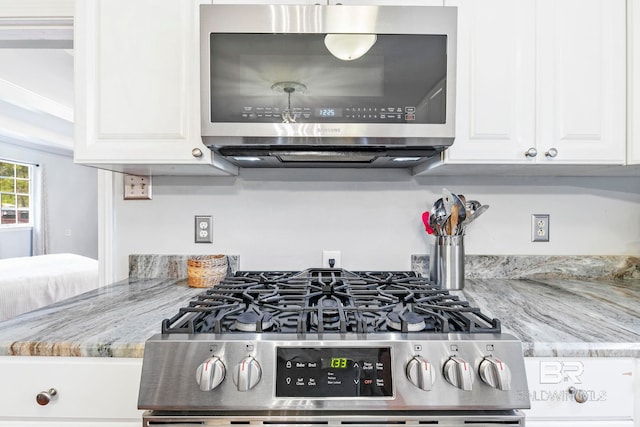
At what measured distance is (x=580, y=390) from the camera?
776 mm

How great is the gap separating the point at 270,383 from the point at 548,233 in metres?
1.30

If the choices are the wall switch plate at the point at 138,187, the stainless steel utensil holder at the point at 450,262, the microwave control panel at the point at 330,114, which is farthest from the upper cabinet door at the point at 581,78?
the wall switch plate at the point at 138,187

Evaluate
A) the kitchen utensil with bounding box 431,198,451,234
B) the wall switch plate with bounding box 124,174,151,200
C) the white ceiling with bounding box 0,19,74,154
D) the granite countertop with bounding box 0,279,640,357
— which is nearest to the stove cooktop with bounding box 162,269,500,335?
the granite countertop with bounding box 0,279,640,357

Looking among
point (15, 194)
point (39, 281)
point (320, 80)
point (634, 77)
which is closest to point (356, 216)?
point (320, 80)

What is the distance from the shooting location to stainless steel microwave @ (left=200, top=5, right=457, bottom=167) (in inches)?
39.4

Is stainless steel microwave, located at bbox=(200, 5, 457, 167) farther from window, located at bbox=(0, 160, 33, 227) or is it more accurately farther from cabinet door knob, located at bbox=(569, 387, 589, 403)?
window, located at bbox=(0, 160, 33, 227)

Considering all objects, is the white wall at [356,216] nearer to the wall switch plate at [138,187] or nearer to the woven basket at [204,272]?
the wall switch plate at [138,187]

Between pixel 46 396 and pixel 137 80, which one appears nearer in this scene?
pixel 46 396

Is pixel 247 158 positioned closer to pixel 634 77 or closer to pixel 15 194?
pixel 634 77

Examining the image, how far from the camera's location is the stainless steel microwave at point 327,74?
1001 mm

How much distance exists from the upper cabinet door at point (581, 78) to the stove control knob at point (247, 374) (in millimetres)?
1052

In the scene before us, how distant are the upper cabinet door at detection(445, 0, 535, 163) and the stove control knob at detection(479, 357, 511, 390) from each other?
641 mm

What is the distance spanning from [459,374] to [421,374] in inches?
3.0

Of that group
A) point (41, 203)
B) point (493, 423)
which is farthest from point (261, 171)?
point (41, 203)
